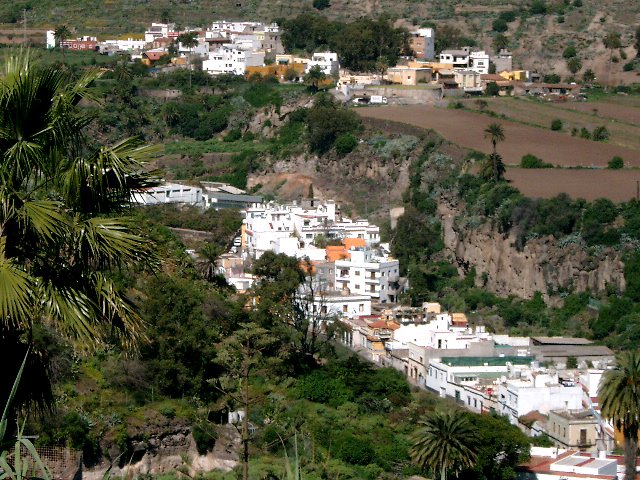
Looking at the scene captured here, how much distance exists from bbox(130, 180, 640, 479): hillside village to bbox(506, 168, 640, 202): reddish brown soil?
6.10 m

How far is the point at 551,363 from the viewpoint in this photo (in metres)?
42.2

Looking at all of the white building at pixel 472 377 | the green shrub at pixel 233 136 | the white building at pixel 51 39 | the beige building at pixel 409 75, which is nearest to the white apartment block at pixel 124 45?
the white building at pixel 51 39

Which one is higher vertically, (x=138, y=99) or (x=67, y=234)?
(x=67, y=234)

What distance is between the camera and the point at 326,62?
82188mm

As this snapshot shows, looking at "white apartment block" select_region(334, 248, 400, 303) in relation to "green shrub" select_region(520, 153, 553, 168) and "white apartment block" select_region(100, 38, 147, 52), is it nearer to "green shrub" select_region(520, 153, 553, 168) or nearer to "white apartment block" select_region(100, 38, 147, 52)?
"green shrub" select_region(520, 153, 553, 168)

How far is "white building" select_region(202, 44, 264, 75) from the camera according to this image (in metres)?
83.2

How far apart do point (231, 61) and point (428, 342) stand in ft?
138

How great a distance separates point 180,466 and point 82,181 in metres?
24.2

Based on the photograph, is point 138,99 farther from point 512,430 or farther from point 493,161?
point 512,430

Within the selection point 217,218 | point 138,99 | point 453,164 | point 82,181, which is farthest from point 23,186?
point 138,99

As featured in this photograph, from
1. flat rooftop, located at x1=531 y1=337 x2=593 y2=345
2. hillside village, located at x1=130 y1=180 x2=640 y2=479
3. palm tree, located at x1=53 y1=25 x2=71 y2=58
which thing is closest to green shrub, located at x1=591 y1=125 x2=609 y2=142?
hillside village, located at x1=130 y1=180 x2=640 y2=479

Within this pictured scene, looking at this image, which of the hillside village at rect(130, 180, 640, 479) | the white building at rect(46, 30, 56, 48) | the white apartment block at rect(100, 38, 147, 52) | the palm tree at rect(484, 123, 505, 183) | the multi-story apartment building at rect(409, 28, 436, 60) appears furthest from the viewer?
the white apartment block at rect(100, 38, 147, 52)

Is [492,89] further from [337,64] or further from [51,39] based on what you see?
[51,39]

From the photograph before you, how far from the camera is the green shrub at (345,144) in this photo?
2739 inches
